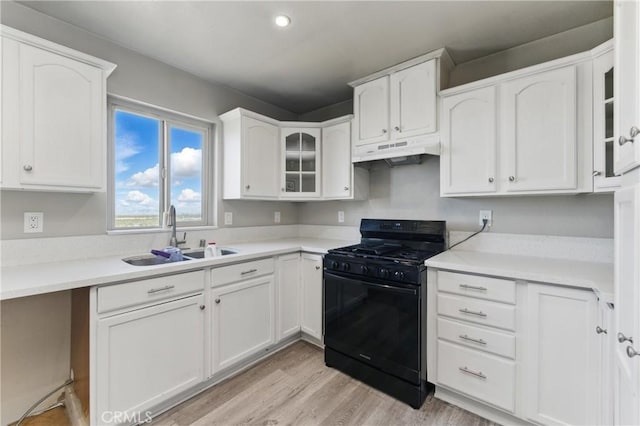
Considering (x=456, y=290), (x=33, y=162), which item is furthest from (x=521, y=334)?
(x=33, y=162)

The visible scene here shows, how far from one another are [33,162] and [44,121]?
234 mm

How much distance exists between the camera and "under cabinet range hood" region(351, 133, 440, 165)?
6.79 feet

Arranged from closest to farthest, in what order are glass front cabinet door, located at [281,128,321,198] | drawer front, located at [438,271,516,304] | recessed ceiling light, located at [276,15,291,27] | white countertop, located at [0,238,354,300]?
white countertop, located at [0,238,354,300] → drawer front, located at [438,271,516,304] → recessed ceiling light, located at [276,15,291,27] → glass front cabinet door, located at [281,128,321,198]

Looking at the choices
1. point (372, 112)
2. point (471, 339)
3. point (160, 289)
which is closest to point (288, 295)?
point (160, 289)

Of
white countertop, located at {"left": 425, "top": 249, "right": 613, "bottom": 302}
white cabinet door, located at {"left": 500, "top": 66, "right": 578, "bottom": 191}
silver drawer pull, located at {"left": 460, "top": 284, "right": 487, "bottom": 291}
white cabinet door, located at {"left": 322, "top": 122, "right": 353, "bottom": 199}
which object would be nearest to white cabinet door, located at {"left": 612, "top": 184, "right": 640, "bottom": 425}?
white countertop, located at {"left": 425, "top": 249, "right": 613, "bottom": 302}

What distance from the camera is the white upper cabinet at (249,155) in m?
2.54

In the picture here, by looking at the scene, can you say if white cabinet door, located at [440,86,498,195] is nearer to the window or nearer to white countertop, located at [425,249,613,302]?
white countertop, located at [425,249,613,302]

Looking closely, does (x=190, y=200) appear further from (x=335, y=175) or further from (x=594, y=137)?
(x=594, y=137)

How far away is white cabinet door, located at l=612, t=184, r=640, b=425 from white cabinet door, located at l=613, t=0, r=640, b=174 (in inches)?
4.7

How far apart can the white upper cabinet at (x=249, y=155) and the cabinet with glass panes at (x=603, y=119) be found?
236cm

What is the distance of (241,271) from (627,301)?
2.00 metres

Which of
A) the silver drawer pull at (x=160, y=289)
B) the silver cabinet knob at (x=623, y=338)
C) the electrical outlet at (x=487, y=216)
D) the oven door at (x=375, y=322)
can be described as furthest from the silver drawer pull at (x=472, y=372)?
the silver drawer pull at (x=160, y=289)

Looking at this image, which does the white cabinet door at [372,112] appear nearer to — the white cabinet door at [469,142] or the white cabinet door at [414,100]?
the white cabinet door at [414,100]

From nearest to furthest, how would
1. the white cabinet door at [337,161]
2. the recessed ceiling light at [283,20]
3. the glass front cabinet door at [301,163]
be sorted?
the recessed ceiling light at [283,20]
the white cabinet door at [337,161]
the glass front cabinet door at [301,163]
